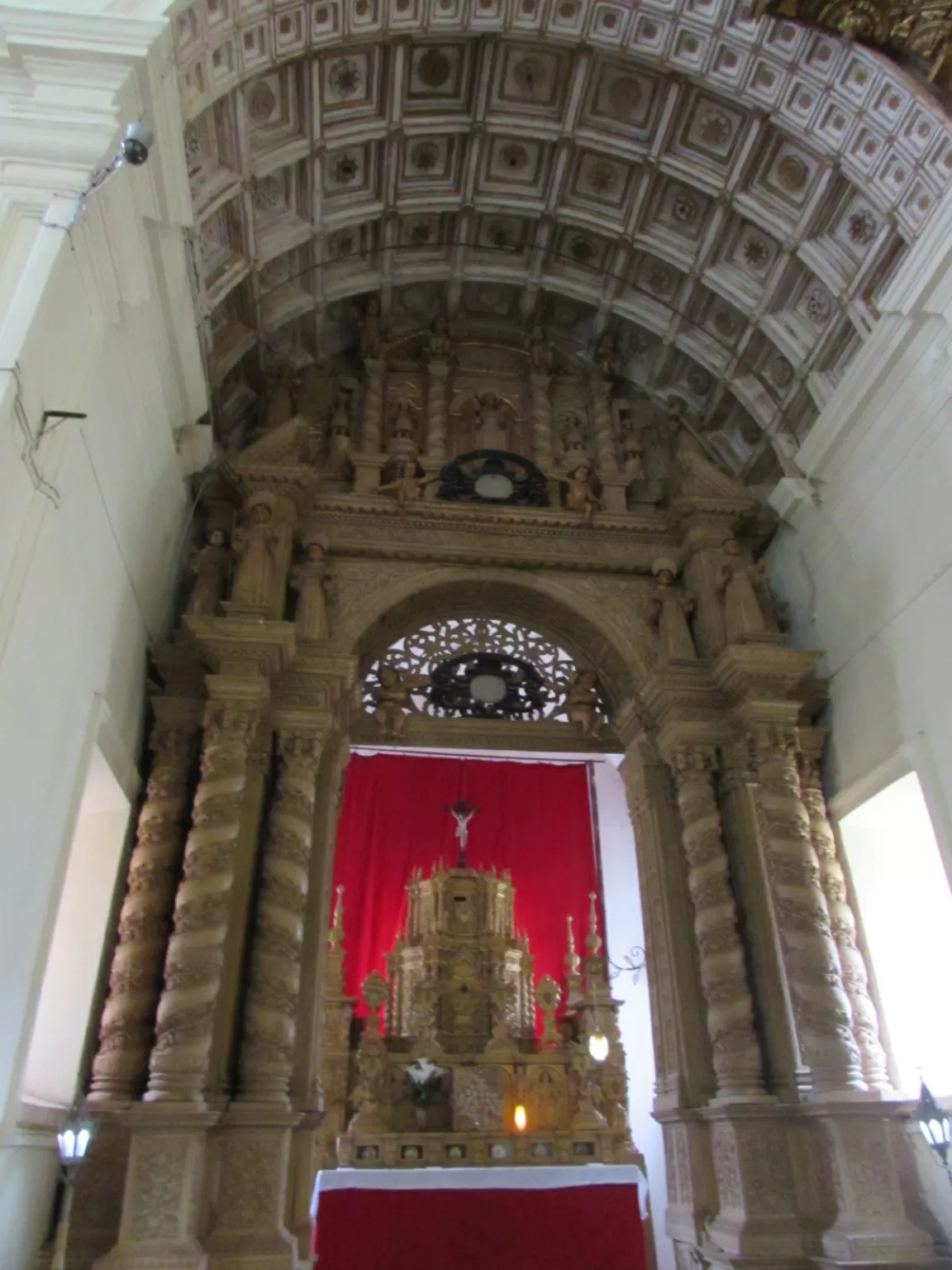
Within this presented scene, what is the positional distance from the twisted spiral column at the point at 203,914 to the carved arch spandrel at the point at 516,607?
56.6 inches

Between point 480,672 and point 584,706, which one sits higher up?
point 480,672

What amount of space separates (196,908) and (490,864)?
18.4ft

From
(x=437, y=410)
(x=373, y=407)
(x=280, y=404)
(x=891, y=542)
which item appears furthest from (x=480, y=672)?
(x=891, y=542)

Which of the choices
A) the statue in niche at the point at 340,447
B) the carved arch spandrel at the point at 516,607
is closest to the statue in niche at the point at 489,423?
the statue in niche at the point at 340,447

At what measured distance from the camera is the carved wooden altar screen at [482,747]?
498 cm

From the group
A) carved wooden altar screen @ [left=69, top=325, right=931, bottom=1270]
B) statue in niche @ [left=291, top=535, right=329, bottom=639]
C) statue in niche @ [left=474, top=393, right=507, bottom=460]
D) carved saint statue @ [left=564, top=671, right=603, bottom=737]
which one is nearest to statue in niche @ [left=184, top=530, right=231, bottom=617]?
carved wooden altar screen @ [left=69, top=325, right=931, bottom=1270]

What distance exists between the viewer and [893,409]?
627 cm

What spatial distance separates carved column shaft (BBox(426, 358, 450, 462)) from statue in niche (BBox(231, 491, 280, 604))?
1.80 meters

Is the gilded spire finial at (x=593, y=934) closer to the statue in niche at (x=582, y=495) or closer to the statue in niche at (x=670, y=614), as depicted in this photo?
the statue in niche at (x=670, y=614)

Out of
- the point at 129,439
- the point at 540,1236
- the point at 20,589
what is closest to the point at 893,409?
the point at 129,439

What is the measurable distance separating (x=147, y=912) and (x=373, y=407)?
4.95 m

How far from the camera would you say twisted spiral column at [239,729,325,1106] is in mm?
5215

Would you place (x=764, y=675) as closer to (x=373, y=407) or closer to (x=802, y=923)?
(x=802, y=923)

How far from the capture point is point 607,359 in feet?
29.6
